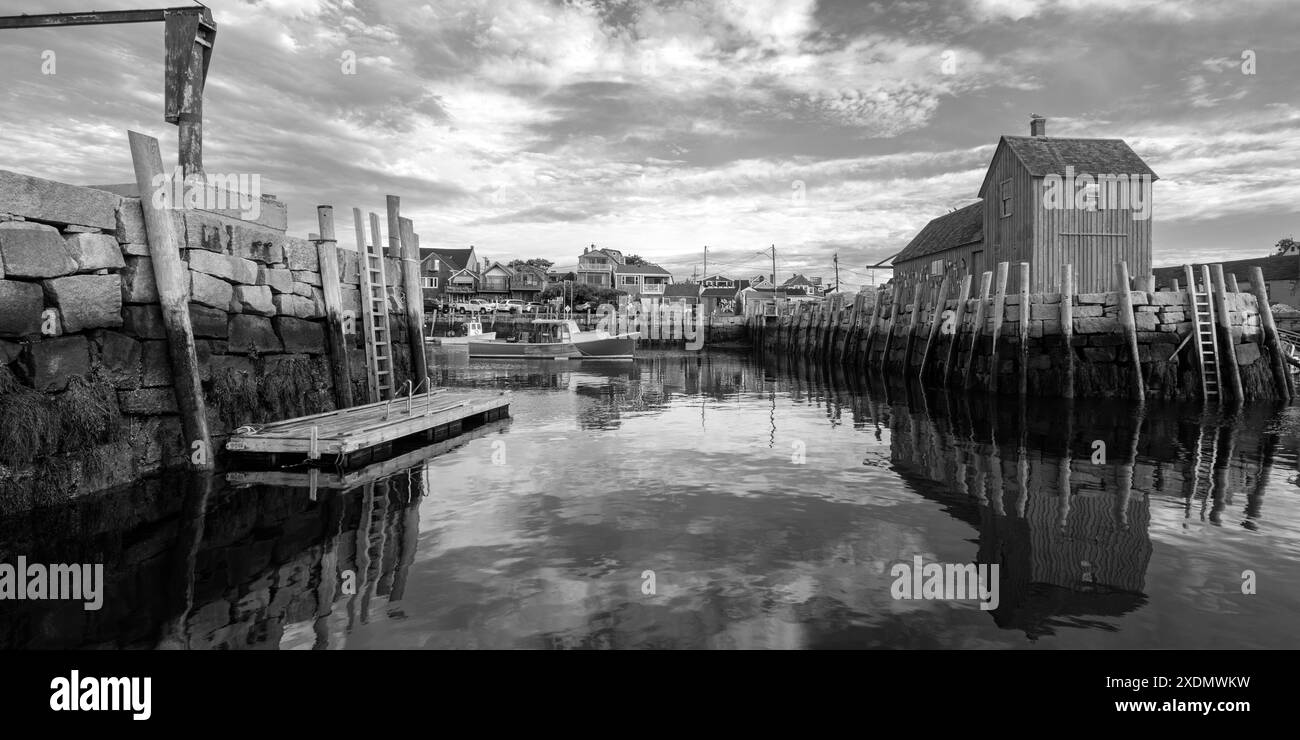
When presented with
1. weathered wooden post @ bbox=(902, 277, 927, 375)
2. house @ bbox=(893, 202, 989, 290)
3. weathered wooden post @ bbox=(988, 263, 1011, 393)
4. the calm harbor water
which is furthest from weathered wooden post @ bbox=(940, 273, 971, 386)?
house @ bbox=(893, 202, 989, 290)

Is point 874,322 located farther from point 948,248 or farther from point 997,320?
point 997,320

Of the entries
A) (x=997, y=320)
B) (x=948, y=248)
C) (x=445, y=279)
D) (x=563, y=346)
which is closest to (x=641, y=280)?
(x=445, y=279)

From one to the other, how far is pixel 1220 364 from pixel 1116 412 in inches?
208

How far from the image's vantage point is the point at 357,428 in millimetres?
11109

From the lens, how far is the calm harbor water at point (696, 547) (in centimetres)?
543

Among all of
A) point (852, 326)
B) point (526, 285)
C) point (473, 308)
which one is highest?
point (526, 285)

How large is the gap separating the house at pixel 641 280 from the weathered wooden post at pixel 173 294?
8822 centimetres

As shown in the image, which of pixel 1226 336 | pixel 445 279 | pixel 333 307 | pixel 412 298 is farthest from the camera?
pixel 445 279

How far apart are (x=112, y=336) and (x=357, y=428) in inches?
132

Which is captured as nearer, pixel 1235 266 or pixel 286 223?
pixel 286 223

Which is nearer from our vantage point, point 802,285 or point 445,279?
point 445,279
